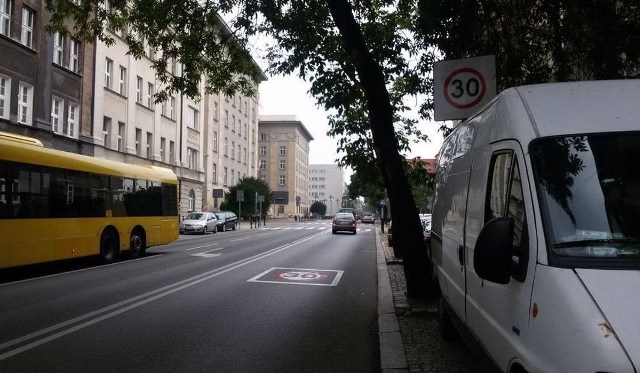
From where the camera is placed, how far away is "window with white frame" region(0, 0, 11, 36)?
22078 mm

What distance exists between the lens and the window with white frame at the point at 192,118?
47572 mm

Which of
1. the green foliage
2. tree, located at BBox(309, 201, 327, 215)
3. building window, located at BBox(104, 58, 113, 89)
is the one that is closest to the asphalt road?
building window, located at BBox(104, 58, 113, 89)

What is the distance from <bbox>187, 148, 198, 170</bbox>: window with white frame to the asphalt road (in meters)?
34.9

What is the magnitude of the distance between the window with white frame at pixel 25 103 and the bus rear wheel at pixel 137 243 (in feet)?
35.3

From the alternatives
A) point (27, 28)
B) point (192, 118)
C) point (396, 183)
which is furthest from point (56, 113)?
point (396, 183)

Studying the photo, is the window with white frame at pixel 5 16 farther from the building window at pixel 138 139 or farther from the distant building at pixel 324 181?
the distant building at pixel 324 181

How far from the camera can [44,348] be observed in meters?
A: 5.78

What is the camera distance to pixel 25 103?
23938mm

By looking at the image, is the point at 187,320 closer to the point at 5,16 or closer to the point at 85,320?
the point at 85,320

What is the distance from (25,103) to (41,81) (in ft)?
4.93

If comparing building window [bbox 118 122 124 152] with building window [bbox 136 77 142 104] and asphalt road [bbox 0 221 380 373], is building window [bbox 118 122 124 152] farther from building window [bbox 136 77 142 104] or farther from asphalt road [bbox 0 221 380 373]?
asphalt road [bbox 0 221 380 373]

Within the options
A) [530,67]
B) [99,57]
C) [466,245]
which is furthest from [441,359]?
[99,57]

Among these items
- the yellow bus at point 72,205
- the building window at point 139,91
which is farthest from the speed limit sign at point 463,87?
the building window at point 139,91

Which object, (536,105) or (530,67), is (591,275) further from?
(530,67)
